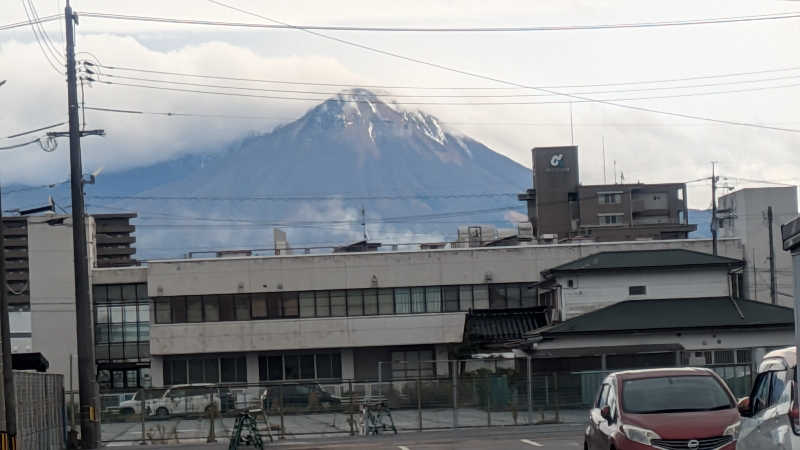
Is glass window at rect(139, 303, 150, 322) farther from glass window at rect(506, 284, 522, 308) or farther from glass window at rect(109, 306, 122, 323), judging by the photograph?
glass window at rect(506, 284, 522, 308)

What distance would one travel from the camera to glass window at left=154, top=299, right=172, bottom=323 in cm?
7256

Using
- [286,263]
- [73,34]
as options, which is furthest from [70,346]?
[73,34]

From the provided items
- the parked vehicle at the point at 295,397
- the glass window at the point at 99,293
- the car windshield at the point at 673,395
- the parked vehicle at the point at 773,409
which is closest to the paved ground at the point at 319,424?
the parked vehicle at the point at 295,397

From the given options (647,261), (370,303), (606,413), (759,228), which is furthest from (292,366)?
(606,413)

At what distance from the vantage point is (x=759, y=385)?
502 inches

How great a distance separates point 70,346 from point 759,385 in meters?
66.5

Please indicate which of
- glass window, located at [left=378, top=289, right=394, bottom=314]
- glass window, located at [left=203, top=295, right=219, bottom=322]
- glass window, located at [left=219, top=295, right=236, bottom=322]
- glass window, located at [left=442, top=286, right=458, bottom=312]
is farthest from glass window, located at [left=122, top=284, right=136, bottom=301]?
glass window, located at [left=442, top=286, right=458, bottom=312]

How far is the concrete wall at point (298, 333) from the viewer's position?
72.1 metres

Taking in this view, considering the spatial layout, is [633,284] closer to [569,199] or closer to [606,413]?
[606,413]

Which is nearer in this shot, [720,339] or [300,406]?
[300,406]

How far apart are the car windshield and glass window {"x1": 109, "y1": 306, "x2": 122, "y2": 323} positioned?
6070cm

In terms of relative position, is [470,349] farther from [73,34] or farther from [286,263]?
[73,34]

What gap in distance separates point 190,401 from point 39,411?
12.0 meters

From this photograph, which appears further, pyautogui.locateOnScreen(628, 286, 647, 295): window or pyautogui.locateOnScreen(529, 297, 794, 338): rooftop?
pyautogui.locateOnScreen(628, 286, 647, 295): window
